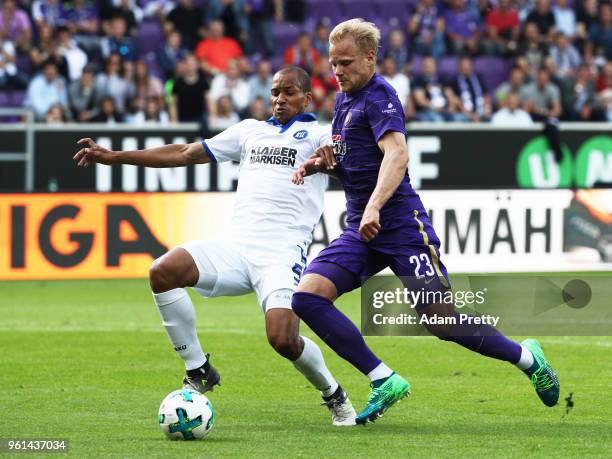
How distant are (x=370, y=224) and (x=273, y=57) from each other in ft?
49.8

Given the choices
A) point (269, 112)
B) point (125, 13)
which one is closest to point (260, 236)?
point (269, 112)

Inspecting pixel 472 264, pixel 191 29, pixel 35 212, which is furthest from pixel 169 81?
pixel 472 264

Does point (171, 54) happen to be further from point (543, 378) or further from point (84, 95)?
point (543, 378)

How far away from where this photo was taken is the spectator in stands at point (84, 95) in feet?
62.8

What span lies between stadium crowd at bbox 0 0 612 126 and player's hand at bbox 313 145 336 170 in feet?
36.2

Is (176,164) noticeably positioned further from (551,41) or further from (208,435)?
(551,41)

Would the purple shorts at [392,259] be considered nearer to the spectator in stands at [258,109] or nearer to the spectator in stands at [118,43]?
the spectator in stands at [258,109]

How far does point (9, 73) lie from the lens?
65.1ft

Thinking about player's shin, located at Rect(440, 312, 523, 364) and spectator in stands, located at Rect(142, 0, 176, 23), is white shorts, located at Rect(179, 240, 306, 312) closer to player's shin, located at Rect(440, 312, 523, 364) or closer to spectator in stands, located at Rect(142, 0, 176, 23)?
player's shin, located at Rect(440, 312, 523, 364)

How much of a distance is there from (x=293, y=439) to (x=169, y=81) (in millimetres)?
13155

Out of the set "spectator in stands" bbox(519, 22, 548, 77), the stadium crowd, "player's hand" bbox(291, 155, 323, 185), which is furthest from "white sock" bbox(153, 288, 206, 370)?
"spectator in stands" bbox(519, 22, 548, 77)

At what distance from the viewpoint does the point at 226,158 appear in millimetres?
8383

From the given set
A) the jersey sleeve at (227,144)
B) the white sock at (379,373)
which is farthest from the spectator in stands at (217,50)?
the white sock at (379,373)

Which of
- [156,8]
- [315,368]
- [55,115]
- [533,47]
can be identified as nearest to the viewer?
[315,368]
